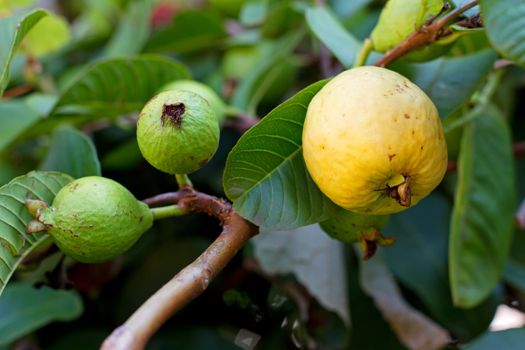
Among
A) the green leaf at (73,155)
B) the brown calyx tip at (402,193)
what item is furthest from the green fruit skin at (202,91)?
the brown calyx tip at (402,193)

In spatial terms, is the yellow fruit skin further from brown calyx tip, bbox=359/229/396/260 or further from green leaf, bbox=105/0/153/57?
green leaf, bbox=105/0/153/57

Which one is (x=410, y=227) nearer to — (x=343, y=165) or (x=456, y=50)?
(x=456, y=50)

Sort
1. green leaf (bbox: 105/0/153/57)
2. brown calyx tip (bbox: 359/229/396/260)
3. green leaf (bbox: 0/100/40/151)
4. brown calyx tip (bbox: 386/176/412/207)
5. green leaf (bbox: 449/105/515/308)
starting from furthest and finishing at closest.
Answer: green leaf (bbox: 105/0/153/57) < green leaf (bbox: 0/100/40/151) < green leaf (bbox: 449/105/515/308) < brown calyx tip (bbox: 359/229/396/260) < brown calyx tip (bbox: 386/176/412/207)

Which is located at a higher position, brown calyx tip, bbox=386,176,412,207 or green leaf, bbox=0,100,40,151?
brown calyx tip, bbox=386,176,412,207

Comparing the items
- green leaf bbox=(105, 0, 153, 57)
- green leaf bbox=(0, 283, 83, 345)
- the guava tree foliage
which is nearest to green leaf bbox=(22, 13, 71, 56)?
the guava tree foliage

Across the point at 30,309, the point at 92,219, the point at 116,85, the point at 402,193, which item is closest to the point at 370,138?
the point at 402,193

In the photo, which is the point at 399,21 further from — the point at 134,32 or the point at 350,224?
the point at 134,32

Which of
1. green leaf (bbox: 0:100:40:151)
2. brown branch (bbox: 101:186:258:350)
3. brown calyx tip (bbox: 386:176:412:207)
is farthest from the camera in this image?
green leaf (bbox: 0:100:40:151)
